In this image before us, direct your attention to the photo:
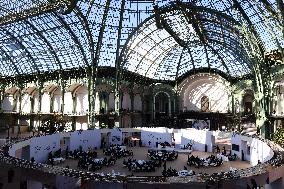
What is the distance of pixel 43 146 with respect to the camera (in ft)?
132

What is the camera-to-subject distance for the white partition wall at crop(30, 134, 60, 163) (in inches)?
1486

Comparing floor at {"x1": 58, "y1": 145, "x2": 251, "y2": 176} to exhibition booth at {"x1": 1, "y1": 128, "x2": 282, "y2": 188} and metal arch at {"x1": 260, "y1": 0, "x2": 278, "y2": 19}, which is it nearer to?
exhibition booth at {"x1": 1, "y1": 128, "x2": 282, "y2": 188}

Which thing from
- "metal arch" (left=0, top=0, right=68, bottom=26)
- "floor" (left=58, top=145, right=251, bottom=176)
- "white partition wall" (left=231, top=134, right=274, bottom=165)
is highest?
"metal arch" (left=0, top=0, right=68, bottom=26)

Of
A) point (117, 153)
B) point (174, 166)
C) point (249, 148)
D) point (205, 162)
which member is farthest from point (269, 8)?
point (117, 153)

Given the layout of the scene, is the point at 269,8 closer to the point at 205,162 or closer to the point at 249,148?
the point at 249,148

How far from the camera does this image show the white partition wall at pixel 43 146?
3775cm

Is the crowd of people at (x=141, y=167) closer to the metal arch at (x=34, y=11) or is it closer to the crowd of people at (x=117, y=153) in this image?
the crowd of people at (x=117, y=153)

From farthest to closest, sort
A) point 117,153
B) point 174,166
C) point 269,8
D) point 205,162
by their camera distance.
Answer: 1. point 117,153
2. point 174,166
3. point 205,162
4. point 269,8

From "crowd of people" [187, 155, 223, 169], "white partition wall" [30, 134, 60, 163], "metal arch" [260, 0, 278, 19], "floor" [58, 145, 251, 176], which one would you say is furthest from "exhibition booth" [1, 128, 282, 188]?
"metal arch" [260, 0, 278, 19]

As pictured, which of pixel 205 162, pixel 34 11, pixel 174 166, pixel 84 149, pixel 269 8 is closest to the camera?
pixel 269 8

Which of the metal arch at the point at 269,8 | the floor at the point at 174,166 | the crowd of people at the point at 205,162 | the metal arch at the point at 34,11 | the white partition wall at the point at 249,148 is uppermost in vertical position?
the metal arch at the point at 34,11

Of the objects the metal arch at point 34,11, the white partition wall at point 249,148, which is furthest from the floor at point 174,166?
the metal arch at point 34,11

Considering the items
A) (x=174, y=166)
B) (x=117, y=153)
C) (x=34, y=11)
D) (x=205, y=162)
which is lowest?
(x=174, y=166)

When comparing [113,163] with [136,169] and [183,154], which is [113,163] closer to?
[136,169]
